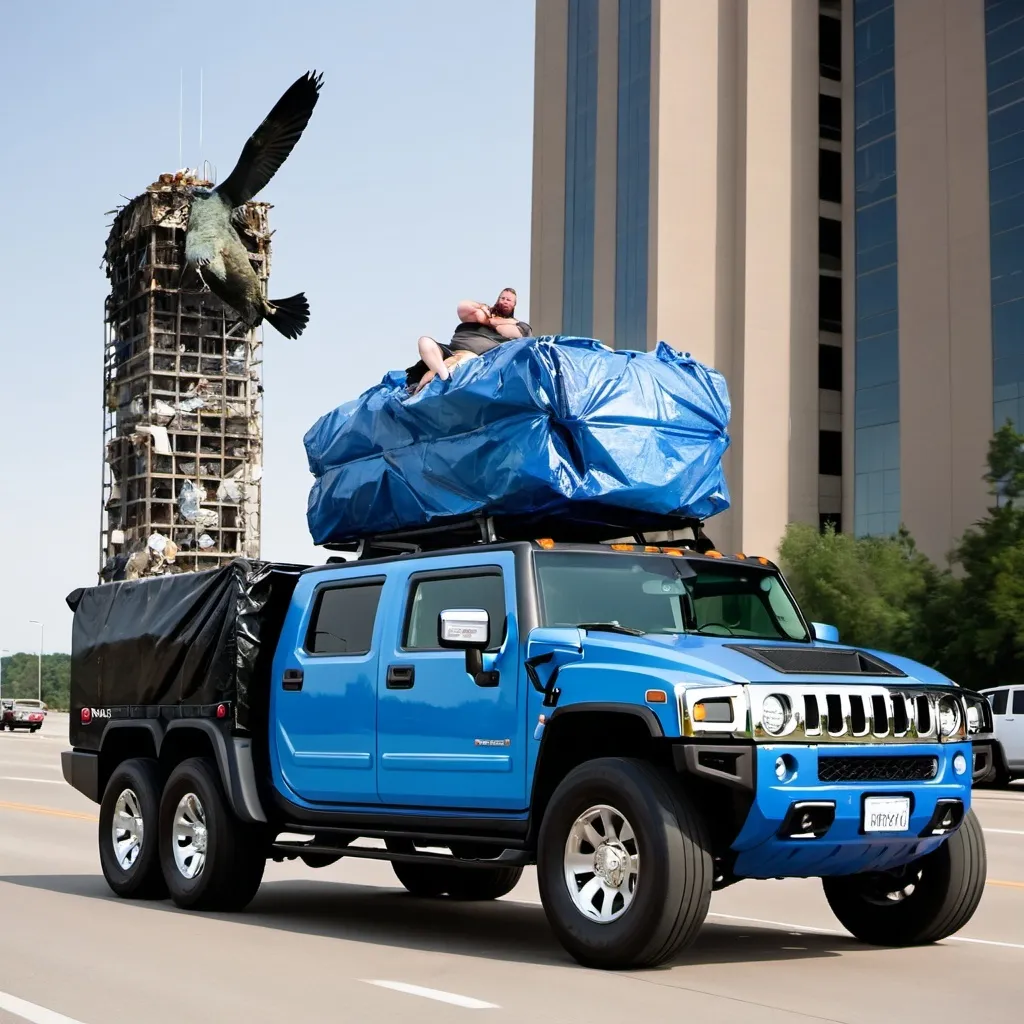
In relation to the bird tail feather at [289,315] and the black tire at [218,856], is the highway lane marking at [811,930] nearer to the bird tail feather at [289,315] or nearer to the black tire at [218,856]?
the black tire at [218,856]

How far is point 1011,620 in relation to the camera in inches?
1522

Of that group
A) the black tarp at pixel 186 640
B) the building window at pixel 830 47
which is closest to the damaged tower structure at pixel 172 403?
the building window at pixel 830 47

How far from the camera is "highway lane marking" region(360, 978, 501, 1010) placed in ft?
23.2

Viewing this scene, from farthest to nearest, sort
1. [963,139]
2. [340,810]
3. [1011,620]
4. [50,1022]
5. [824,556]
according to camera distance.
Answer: [963,139] → [824,556] → [1011,620] → [340,810] → [50,1022]

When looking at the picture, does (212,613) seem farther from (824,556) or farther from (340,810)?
(824,556)

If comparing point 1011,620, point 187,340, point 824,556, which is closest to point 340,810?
point 1011,620

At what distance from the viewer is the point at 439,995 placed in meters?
7.35

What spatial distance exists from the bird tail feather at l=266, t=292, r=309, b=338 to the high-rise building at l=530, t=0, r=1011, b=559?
43182 millimetres

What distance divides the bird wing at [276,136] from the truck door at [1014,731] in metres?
15.7

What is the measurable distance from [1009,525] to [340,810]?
110 ft

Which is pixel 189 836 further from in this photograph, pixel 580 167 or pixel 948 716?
pixel 580 167

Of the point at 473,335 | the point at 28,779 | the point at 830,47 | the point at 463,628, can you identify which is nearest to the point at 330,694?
the point at 463,628

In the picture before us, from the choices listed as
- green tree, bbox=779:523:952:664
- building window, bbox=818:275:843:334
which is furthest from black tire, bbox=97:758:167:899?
building window, bbox=818:275:843:334

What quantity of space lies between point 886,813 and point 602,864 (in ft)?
4.40
